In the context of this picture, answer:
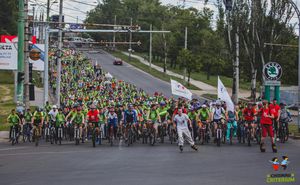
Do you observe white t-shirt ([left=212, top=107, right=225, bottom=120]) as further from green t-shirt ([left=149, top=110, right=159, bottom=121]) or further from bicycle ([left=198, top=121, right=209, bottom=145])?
green t-shirt ([left=149, top=110, right=159, bottom=121])

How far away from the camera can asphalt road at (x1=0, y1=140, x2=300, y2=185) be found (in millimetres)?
14953

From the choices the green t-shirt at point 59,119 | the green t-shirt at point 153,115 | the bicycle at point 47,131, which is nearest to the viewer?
the green t-shirt at point 153,115

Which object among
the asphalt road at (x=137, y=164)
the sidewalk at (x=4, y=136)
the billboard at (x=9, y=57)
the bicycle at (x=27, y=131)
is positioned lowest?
the sidewalk at (x=4, y=136)

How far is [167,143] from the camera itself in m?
26.0

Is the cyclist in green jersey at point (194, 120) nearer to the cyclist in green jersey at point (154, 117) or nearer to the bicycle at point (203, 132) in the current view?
the bicycle at point (203, 132)

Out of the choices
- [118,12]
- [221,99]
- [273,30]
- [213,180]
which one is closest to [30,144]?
[221,99]

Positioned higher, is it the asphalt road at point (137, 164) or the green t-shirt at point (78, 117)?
the green t-shirt at point (78, 117)

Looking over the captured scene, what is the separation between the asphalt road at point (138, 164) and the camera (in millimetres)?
14953

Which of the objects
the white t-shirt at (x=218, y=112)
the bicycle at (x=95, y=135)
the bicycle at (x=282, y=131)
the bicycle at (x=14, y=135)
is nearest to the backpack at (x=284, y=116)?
the bicycle at (x=282, y=131)

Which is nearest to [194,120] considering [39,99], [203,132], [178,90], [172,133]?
[203,132]

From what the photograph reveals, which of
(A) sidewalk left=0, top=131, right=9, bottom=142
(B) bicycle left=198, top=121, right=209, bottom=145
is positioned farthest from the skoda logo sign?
(A) sidewalk left=0, top=131, right=9, bottom=142

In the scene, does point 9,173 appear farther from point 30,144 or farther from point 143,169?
point 30,144

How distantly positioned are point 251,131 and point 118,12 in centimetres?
12699

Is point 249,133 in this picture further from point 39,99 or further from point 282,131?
point 39,99
